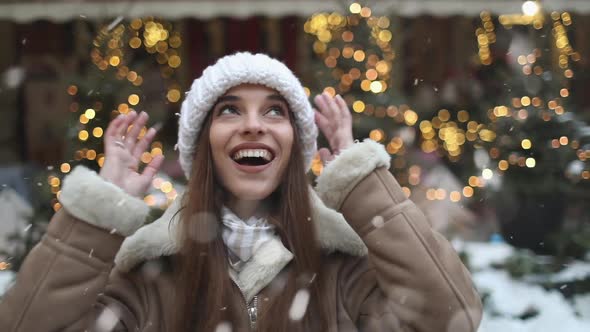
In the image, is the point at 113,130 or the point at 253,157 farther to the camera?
the point at 113,130

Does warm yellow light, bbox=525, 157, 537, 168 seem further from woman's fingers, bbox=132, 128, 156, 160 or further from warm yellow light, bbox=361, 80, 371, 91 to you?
woman's fingers, bbox=132, 128, 156, 160

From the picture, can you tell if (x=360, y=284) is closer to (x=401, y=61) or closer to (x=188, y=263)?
(x=188, y=263)

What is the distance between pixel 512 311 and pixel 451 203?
1.66 m

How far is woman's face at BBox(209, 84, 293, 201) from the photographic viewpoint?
2041 mm

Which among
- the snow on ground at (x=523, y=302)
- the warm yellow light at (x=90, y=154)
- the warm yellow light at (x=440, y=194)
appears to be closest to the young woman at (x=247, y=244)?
the snow on ground at (x=523, y=302)

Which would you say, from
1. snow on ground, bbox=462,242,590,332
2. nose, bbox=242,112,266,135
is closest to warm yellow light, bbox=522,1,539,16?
snow on ground, bbox=462,242,590,332

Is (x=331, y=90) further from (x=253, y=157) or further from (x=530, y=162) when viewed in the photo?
(x=253, y=157)

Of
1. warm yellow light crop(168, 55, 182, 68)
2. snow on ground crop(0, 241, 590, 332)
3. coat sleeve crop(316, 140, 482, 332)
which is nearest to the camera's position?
coat sleeve crop(316, 140, 482, 332)

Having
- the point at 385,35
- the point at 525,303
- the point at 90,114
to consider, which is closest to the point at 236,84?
the point at 525,303

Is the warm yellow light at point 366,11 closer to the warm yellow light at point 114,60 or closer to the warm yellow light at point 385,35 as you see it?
the warm yellow light at point 385,35

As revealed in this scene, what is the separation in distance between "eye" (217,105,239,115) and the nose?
2.3 inches

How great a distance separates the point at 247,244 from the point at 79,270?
0.46 metres

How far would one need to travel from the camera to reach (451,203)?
16.6ft

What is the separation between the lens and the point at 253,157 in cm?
205
